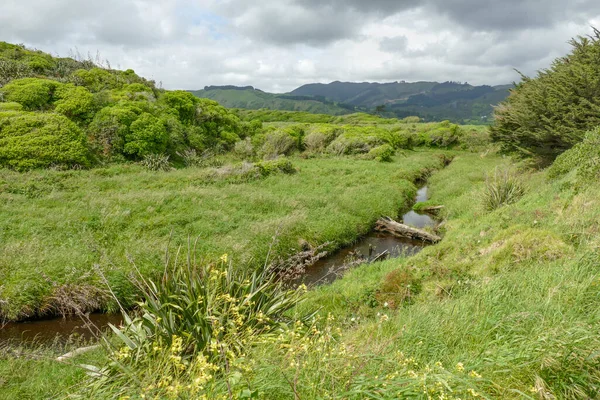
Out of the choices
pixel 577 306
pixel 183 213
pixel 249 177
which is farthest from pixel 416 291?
pixel 249 177

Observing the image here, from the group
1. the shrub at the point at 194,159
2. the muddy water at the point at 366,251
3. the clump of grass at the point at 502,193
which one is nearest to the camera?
the muddy water at the point at 366,251

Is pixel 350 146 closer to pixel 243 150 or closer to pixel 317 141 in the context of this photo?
pixel 317 141

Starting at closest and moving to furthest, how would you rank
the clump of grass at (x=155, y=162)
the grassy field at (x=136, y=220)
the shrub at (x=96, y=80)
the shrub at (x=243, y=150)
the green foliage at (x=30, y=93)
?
the grassy field at (x=136, y=220) < the clump of grass at (x=155, y=162) < the green foliage at (x=30, y=93) < the shrub at (x=96, y=80) < the shrub at (x=243, y=150)

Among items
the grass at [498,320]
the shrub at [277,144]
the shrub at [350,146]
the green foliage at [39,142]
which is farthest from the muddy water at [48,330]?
the shrub at [350,146]

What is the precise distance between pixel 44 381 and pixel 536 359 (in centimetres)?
703

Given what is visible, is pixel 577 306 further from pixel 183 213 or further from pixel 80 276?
pixel 183 213

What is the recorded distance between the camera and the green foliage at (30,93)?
20812 millimetres

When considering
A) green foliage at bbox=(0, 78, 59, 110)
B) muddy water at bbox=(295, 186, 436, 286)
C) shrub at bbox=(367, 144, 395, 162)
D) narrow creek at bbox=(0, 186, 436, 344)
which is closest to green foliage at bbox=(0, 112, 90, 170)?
green foliage at bbox=(0, 78, 59, 110)

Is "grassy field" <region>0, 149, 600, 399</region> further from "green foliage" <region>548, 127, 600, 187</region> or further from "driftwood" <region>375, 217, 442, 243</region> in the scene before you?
"driftwood" <region>375, 217, 442, 243</region>

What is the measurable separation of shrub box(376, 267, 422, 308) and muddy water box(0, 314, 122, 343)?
6.69m

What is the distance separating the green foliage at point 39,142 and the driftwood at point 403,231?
16.7m

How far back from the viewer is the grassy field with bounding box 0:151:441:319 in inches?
364

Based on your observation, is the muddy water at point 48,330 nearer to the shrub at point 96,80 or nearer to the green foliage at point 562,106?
the green foliage at point 562,106

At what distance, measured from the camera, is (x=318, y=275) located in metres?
12.2
